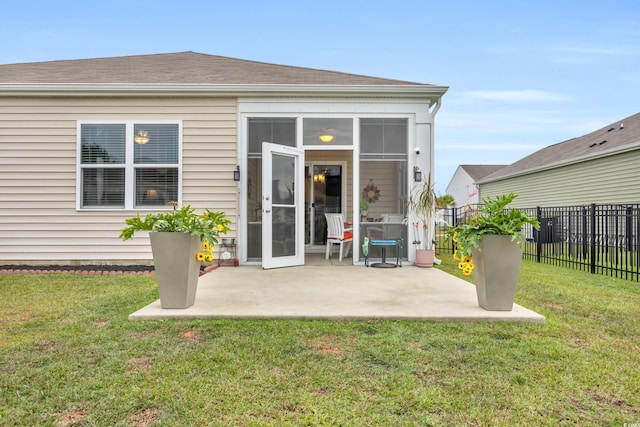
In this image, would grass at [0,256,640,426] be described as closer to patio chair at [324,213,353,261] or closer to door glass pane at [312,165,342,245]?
patio chair at [324,213,353,261]

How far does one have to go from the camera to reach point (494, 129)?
26.3m

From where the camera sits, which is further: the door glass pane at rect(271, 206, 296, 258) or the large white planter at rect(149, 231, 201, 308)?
the door glass pane at rect(271, 206, 296, 258)

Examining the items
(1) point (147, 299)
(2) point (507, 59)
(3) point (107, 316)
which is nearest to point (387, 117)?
(1) point (147, 299)

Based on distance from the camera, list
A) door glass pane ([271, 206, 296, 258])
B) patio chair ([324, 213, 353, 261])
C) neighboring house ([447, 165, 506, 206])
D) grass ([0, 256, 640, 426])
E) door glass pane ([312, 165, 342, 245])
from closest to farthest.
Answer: grass ([0, 256, 640, 426])
door glass pane ([271, 206, 296, 258])
patio chair ([324, 213, 353, 261])
door glass pane ([312, 165, 342, 245])
neighboring house ([447, 165, 506, 206])

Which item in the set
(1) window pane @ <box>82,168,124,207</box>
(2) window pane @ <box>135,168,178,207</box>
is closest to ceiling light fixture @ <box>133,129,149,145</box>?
(2) window pane @ <box>135,168,178,207</box>

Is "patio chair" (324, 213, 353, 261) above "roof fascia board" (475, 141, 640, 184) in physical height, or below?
below

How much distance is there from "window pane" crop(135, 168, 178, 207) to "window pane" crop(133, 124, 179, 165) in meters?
0.18

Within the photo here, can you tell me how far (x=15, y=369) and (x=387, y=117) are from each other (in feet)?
18.5

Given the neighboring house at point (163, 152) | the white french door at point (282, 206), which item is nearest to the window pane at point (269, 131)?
the neighboring house at point (163, 152)

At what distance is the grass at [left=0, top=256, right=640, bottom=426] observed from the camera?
1.69 m

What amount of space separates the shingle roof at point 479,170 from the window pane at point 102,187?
2249cm

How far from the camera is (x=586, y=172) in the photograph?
12.1 m

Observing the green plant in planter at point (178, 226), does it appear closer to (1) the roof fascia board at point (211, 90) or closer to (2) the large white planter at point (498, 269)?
(2) the large white planter at point (498, 269)

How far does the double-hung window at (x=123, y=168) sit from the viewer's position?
631 centimetres
